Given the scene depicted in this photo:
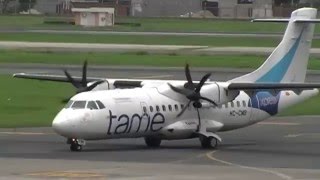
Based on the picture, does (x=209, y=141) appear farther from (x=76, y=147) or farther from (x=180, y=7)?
(x=180, y=7)

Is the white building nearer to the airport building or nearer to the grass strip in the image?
the airport building

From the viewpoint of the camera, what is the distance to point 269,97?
118 ft

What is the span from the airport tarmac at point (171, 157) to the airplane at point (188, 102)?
0.59m

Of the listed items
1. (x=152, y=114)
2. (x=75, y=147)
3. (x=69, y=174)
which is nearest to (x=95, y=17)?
(x=152, y=114)

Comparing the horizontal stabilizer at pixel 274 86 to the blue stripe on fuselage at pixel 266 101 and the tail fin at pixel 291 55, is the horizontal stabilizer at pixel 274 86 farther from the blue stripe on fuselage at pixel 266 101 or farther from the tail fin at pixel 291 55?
the tail fin at pixel 291 55

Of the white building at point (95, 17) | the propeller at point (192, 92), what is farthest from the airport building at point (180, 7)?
the propeller at point (192, 92)

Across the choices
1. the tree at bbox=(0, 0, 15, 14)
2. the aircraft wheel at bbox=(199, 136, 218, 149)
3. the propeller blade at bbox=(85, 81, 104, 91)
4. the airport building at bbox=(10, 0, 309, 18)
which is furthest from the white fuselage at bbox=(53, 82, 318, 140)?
the tree at bbox=(0, 0, 15, 14)

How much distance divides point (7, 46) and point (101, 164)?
6186 cm

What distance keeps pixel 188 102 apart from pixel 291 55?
548cm

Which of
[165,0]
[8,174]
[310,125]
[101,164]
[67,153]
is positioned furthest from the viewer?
[165,0]

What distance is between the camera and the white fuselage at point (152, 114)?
30891 mm

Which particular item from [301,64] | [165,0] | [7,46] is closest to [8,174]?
[301,64]

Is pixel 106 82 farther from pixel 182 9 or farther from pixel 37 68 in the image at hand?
pixel 182 9

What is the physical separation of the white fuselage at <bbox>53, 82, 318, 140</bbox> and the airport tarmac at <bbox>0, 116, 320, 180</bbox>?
2.01 feet
